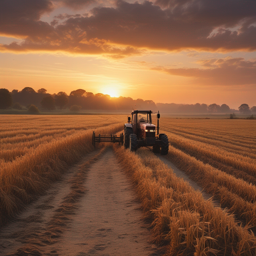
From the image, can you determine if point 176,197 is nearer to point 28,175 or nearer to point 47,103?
point 28,175

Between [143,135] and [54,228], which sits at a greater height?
[143,135]

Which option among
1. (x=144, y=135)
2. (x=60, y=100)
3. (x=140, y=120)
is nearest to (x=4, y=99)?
(x=60, y=100)

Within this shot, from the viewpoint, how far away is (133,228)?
5531mm

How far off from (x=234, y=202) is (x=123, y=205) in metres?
3.18

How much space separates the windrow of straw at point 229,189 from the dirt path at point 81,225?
2617mm

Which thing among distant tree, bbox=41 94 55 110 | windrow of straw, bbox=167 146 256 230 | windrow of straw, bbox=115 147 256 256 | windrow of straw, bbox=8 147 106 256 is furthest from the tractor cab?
distant tree, bbox=41 94 55 110

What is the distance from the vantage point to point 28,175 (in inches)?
316

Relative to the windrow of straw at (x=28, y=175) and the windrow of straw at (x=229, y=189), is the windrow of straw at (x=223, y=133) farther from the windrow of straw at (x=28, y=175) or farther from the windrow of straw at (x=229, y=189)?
the windrow of straw at (x=28, y=175)

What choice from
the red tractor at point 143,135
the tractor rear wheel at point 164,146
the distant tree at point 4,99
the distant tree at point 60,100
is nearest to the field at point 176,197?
the tractor rear wheel at point 164,146

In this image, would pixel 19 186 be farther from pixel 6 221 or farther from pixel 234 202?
pixel 234 202

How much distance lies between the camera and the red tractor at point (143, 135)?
1497cm

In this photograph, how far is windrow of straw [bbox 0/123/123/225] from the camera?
20.3 feet

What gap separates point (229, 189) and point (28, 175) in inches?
270

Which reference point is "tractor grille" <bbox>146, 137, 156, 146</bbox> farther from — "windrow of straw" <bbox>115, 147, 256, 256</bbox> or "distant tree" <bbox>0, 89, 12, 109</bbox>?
"distant tree" <bbox>0, 89, 12, 109</bbox>
